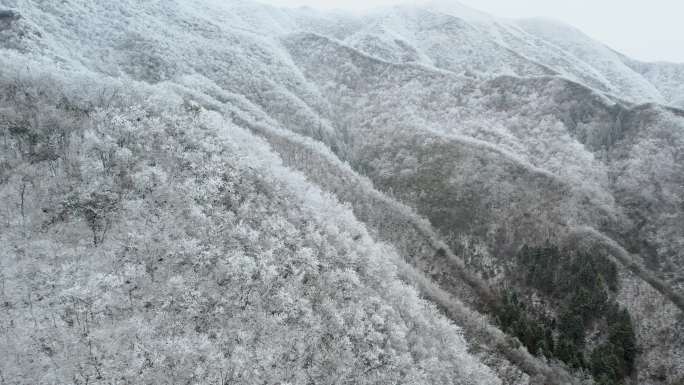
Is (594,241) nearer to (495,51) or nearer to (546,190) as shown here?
(546,190)

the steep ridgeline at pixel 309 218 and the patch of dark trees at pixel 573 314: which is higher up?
the steep ridgeline at pixel 309 218

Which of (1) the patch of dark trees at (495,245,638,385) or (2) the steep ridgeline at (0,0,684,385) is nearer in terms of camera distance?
(2) the steep ridgeline at (0,0,684,385)

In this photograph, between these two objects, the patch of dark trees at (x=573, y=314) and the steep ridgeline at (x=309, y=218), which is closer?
the steep ridgeline at (x=309, y=218)

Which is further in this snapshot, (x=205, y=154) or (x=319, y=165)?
(x=319, y=165)

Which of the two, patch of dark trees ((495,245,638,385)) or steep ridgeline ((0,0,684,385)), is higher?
steep ridgeline ((0,0,684,385))

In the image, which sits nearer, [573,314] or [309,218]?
[309,218]

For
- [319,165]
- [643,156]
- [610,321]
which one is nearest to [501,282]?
[610,321]

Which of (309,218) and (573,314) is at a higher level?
(309,218)

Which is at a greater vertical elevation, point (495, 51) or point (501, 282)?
point (495, 51)
